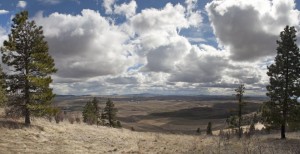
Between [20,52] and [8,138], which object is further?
[20,52]

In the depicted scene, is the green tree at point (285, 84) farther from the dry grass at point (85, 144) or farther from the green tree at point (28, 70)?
the green tree at point (28, 70)

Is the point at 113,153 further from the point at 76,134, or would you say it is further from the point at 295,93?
the point at 295,93

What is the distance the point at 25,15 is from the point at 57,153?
1472cm

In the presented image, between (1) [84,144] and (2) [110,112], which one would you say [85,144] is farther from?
(2) [110,112]

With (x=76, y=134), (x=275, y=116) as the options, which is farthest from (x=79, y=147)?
(x=275, y=116)

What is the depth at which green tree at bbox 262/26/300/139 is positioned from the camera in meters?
41.5

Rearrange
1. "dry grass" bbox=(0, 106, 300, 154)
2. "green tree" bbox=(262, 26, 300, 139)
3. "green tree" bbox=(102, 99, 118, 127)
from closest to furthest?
"dry grass" bbox=(0, 106, 300, 154) → "green tree" bbox=(262, 26, 300, 139) → "green tree" bbox=(102, 99, 118, 127)

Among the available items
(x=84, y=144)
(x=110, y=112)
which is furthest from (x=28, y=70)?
(x=110, y=112)

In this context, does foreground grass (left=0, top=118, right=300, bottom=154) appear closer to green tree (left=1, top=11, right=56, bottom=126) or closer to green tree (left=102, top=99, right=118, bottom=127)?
green tree (left=1, top=11, right=56, bottom=126)

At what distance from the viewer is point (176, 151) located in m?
24.3

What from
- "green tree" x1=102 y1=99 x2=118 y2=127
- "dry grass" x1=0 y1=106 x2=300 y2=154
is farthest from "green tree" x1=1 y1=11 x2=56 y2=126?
"green tree" x1=102 y1=99 x2=118 y2=127

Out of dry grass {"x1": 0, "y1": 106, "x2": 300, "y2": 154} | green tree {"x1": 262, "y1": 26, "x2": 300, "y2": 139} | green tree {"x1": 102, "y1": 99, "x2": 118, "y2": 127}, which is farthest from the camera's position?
green tree {"x1": 102, "y1": 99, "x2": 118, "y2": 127}

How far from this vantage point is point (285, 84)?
Answer: 42.0 m

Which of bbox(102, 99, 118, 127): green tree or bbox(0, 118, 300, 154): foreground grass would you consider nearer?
bbox(0, 118, 300, 154): foreground grass
